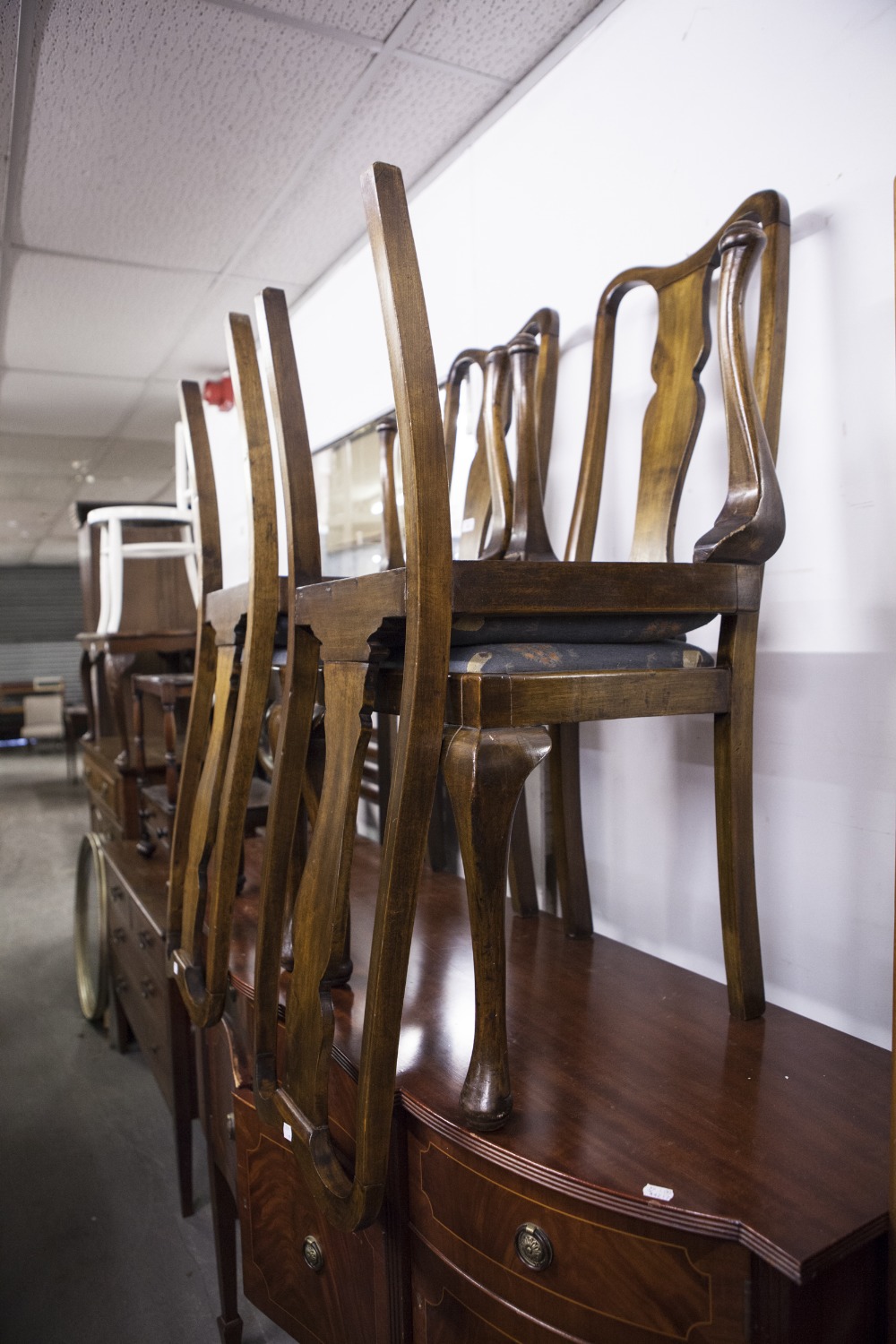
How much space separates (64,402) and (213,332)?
51.7 inches

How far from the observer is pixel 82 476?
20.7 feet

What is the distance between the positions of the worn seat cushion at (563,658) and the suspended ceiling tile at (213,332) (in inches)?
83.6

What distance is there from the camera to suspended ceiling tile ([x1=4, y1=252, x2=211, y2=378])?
2.88m

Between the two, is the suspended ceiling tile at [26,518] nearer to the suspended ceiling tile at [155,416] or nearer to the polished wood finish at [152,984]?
the suspended ceiling tile at [155,416]

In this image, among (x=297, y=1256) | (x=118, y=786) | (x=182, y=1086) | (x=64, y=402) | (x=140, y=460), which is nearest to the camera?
(x=297, y=1256)

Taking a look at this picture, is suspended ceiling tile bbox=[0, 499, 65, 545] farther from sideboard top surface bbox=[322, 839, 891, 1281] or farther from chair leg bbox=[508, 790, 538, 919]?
sideboard top surface bbox=[322, 839, 891, 1281]

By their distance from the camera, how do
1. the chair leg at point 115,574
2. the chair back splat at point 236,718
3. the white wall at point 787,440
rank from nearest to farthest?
the white wall at point 787,440, the chair back splat at point 236,718, the chair leg at point 115,574

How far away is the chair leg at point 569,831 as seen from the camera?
4.68ft

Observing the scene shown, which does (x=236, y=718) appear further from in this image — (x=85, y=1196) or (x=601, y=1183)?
(x=85, y=1196)

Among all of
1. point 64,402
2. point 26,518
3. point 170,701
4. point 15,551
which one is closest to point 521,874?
point 170,701

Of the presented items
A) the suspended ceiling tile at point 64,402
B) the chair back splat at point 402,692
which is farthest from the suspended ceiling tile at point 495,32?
the suspended ceiling tile at point 64,402

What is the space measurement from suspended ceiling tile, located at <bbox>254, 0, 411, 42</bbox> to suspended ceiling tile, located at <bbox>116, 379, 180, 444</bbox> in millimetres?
2594

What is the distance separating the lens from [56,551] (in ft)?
40.4

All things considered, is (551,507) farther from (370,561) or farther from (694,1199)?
(694,1199)
